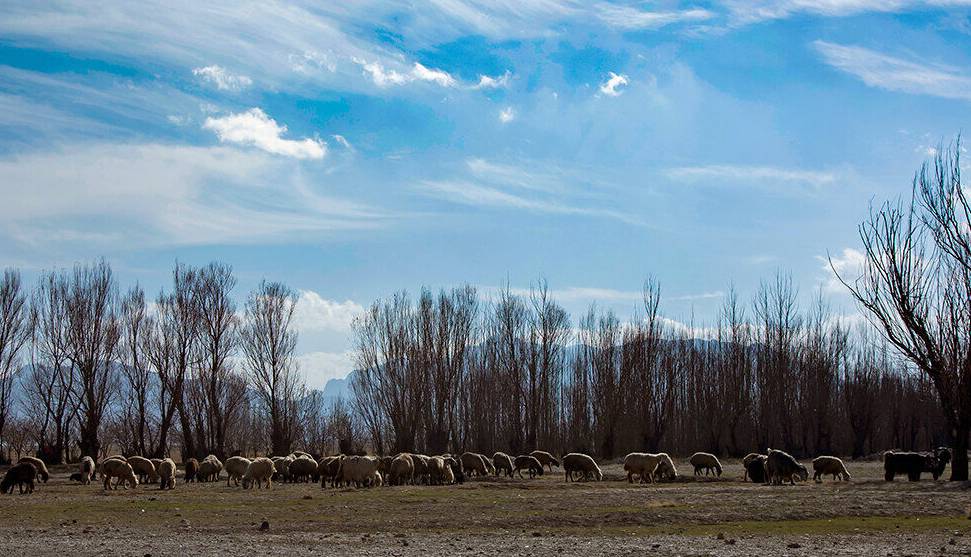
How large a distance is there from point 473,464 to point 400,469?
788 centimetres

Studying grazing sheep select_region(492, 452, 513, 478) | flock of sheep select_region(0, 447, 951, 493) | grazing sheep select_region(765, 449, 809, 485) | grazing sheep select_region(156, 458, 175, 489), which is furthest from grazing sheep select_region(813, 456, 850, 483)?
grazing sheep select_region(156, 458, 175, 489)

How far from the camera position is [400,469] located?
39031 mm

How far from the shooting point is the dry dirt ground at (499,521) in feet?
57.3

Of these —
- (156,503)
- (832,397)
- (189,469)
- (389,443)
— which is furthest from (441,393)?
(156,503)

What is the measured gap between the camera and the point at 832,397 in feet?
255

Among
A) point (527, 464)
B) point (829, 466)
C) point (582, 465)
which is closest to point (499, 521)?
point (582, 465)

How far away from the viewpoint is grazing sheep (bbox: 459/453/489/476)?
152 feet

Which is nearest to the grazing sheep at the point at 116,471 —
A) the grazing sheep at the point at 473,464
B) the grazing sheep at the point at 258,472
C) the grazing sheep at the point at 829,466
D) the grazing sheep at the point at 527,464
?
the grazing sheep at the point at 258,472

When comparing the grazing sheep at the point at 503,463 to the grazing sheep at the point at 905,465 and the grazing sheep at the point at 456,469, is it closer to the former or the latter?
the grazing sheep at the point at 456,469

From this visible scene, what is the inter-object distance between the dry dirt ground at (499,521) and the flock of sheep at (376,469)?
2882 mm

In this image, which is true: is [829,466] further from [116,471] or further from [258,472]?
[116,471]

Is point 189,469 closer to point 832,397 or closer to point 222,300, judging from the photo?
point 222,300

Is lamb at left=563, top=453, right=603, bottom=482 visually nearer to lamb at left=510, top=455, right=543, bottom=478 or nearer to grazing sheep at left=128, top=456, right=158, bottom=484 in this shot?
lamb at left=510, top=455, right=543, bottom=478

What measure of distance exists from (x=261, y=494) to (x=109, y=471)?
25.7ft
